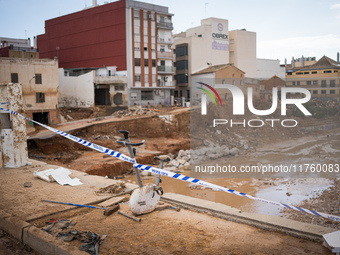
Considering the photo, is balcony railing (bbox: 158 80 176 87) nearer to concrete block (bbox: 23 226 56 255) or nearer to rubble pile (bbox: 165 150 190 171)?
rubble pile (bbox: 165 150 190 171)

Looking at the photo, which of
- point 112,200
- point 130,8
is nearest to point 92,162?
point 112,200

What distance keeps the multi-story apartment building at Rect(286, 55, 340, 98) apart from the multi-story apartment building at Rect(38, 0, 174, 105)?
2912 cm

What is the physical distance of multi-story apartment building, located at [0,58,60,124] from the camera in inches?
1115

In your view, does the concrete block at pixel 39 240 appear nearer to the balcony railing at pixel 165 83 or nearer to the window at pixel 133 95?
the window at pixel 133 95

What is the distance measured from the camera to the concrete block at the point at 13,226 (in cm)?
564

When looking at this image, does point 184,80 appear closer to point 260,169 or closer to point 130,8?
point 130,8

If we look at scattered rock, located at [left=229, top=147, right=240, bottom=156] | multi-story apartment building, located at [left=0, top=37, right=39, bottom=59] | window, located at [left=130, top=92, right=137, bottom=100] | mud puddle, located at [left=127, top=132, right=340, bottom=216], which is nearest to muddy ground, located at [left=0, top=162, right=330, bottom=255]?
mud puddle, located at [left=127, top=132, right=340, bottom=216]

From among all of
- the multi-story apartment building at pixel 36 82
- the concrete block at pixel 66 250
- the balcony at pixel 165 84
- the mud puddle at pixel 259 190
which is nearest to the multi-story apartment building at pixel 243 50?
the balcony at pixel 165 84

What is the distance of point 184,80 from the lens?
153 feet

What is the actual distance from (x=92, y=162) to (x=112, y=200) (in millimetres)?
12031

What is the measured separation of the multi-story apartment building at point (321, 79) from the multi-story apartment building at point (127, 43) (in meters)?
29.1

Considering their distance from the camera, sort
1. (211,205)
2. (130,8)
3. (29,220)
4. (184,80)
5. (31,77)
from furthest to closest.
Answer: (184,80), (130,8), (31,77), (211,205), (29,220)

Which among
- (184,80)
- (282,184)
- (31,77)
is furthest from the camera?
(184,80)

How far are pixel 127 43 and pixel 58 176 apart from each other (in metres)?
31.3
